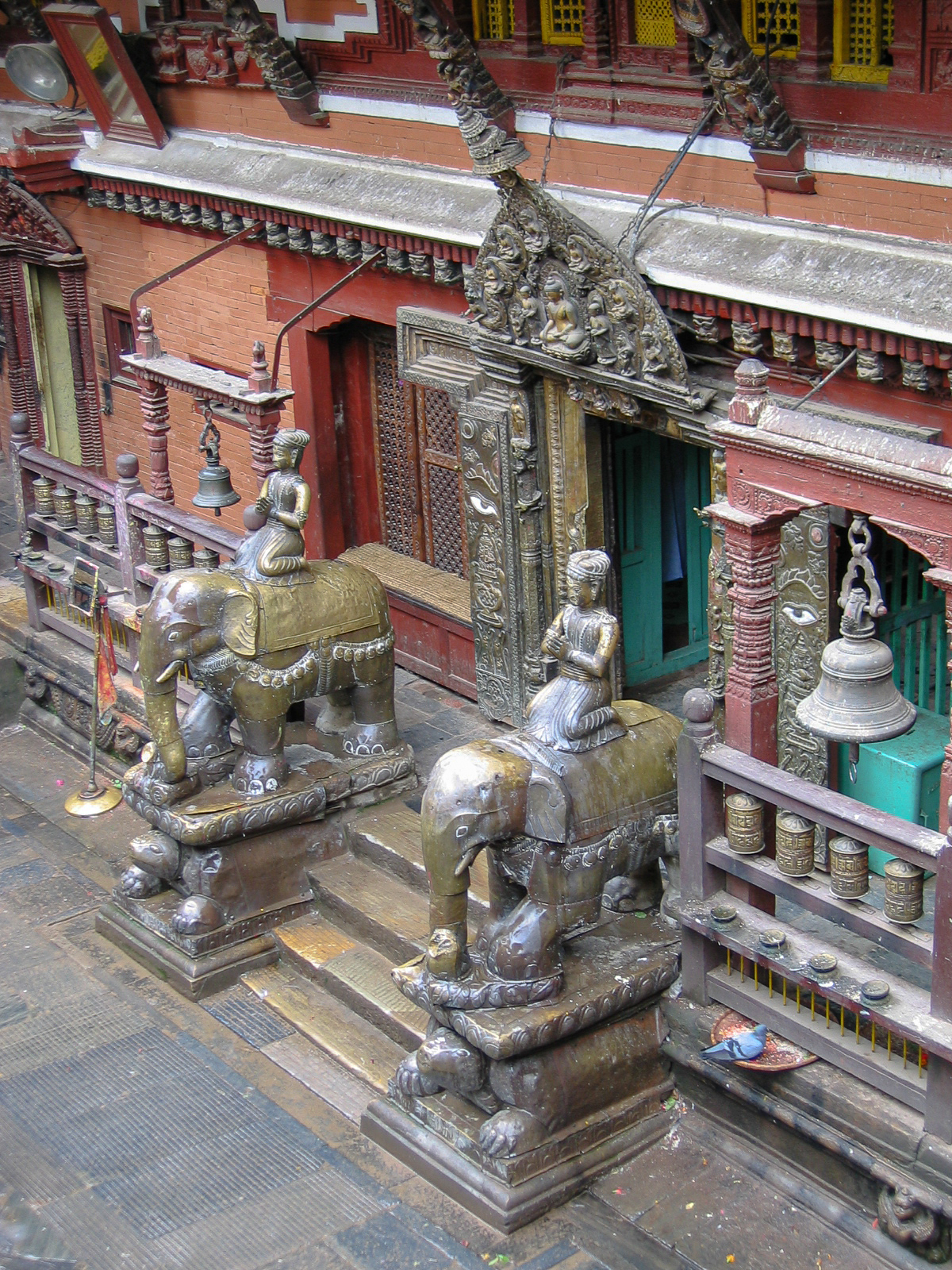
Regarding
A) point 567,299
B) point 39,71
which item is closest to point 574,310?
point 567,299

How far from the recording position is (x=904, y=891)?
239 inches

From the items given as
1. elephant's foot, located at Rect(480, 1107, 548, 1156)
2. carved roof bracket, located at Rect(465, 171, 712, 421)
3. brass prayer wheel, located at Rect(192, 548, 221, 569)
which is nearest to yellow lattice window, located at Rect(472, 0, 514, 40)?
carved roof bracket, located at Rect(465, 171, 712, 421)

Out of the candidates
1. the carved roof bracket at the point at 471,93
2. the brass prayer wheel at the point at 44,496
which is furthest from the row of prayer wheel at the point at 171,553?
the carved roof bracket at the point at 471,93

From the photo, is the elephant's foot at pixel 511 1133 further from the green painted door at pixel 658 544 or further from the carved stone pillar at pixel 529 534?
the green painted door at pixel 658 544

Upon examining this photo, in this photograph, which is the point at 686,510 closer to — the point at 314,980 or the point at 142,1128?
the point at 314,980

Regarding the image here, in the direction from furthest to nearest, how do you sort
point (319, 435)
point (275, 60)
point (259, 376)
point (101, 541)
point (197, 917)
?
point (319, 435) → point (101, 541) → point (275, 60) → point (259, 376) → point (197, 917)

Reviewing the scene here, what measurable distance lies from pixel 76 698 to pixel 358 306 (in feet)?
10.8

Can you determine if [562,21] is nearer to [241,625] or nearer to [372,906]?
[241,625]

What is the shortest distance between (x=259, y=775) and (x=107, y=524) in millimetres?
3059

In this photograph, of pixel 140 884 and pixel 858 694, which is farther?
pixel 140 884

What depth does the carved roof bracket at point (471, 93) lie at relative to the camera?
28.4ft

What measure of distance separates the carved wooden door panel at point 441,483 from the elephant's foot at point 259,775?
280 centimetres

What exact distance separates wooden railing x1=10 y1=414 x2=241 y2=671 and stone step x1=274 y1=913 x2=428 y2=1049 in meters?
2.33

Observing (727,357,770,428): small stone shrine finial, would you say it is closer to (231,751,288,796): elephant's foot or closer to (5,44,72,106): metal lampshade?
(231,751,288,796): elephant's foot
